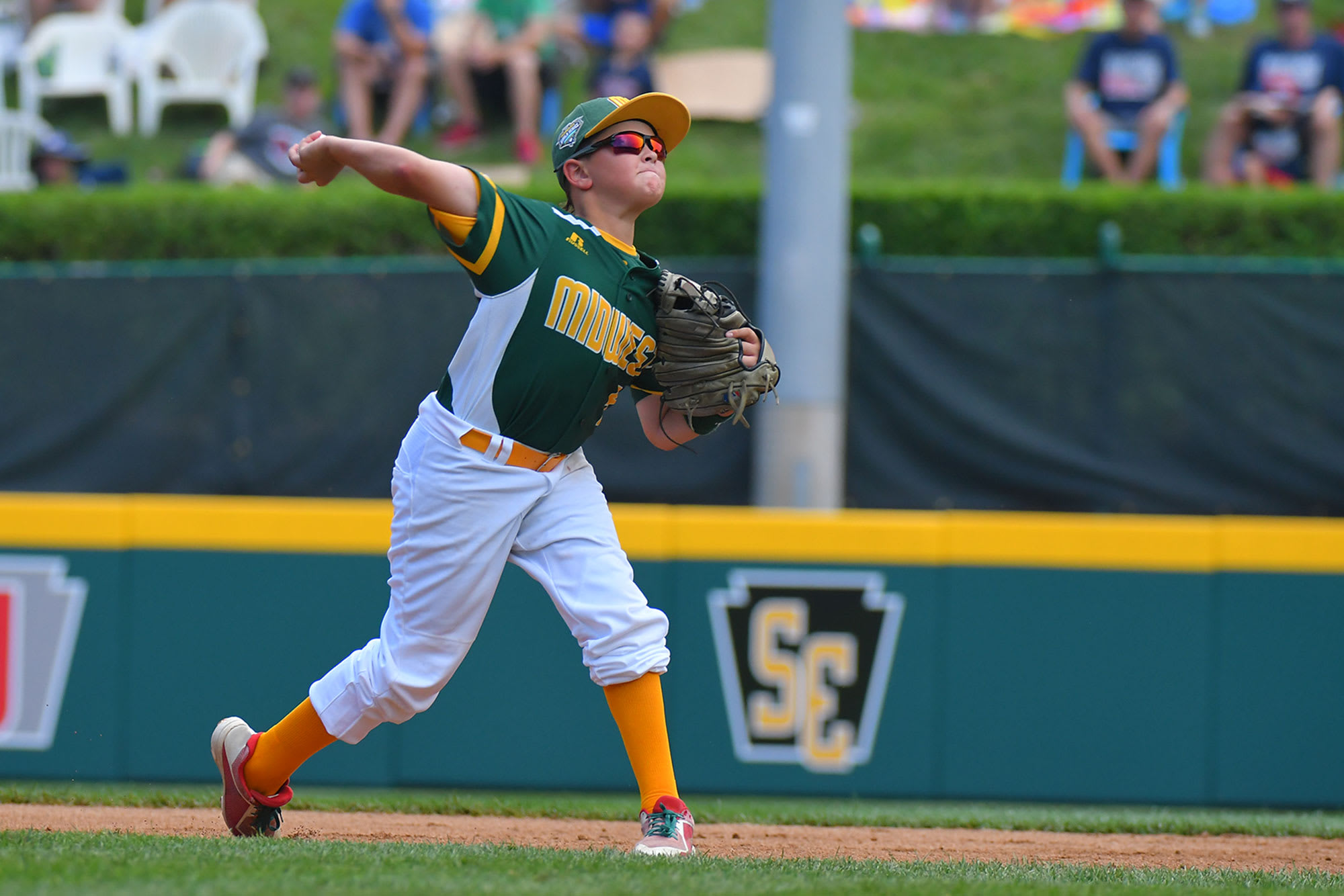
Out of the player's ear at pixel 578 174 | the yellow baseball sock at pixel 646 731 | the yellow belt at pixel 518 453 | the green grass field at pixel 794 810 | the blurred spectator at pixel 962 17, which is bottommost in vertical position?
the green grass field at pixel 794 810

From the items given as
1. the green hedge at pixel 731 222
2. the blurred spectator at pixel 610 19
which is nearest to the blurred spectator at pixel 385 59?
the blurred spectator at pixel 610 19

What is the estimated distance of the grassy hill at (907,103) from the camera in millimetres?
12109

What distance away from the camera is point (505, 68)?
11922 millimetres

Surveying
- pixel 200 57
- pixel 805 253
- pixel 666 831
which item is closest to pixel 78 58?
pixel 200 57

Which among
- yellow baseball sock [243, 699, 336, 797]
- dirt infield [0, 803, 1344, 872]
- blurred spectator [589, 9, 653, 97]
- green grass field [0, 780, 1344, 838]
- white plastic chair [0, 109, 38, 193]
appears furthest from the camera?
white plastic chair [0, 109, 38, 193]

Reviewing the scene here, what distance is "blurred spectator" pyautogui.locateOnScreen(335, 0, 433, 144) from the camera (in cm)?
1118

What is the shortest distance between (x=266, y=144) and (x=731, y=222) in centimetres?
398

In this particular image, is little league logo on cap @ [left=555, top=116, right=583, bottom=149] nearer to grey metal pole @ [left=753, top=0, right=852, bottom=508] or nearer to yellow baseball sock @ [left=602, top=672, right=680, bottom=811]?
yellow baseball sock @ [left=602, top=672, right=680, bottom=811]

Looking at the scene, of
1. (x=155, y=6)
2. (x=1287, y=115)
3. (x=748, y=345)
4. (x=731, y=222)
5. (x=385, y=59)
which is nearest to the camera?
(x=748, y=345)

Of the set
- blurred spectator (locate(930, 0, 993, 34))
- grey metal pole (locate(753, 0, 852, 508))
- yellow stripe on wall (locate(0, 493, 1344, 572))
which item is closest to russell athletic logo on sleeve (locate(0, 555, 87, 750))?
yellow stripe on wall (locate(0, 493, 1344, 572))

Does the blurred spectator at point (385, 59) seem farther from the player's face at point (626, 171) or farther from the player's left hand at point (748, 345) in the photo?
the player's left hand at point (748, 345)

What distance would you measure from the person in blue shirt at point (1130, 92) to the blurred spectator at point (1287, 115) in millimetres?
446

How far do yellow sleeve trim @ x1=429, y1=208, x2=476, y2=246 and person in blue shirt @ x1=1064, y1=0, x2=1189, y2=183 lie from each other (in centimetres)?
737

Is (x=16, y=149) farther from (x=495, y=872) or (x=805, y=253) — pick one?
(x=495, y=872)
